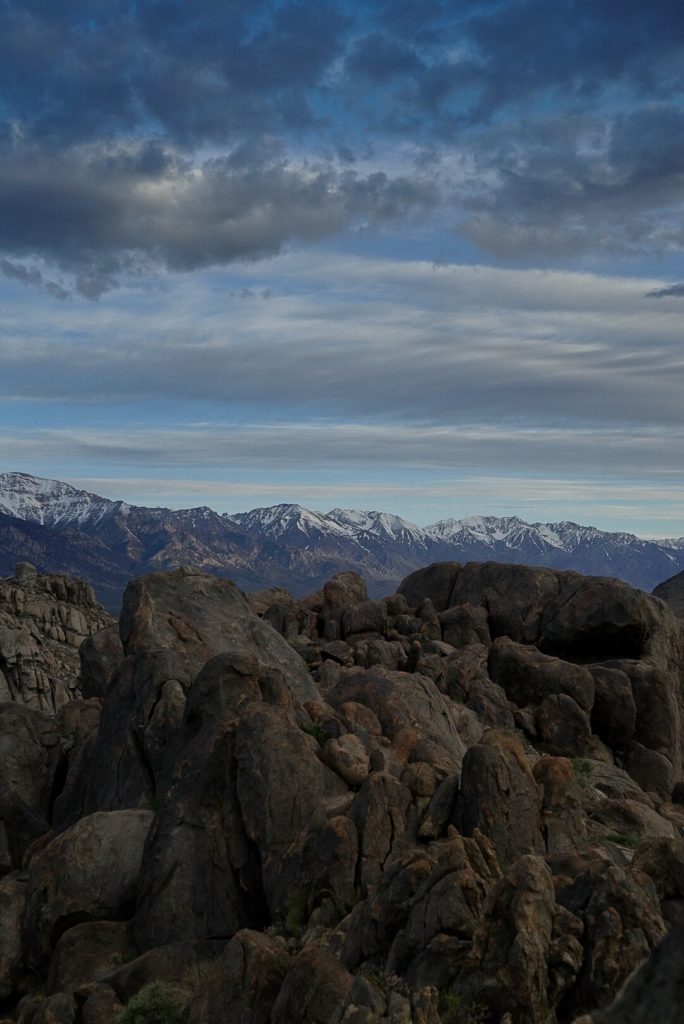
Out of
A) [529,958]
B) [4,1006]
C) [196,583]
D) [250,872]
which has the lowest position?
[4,1006]

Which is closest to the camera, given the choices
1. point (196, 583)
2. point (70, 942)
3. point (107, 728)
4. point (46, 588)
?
point (70, 942)

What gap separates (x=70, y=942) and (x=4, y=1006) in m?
5.10

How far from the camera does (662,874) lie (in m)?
26.5

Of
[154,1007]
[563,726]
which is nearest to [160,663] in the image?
[154,1007]

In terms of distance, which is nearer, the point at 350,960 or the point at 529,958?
the point at 529,958

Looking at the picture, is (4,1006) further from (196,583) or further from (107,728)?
(196,583)

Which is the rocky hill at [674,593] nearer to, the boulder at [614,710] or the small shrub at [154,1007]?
the boulder at [614,710]

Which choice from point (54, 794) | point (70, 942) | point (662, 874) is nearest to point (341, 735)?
point (70, 942)

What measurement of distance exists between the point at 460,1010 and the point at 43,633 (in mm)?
149392

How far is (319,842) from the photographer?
104 feet

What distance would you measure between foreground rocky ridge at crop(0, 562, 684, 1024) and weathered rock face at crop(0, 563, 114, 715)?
42426 mm

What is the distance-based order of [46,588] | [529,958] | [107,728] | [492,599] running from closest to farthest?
[529,958]
[107,728]
[492,599]
[46,588]

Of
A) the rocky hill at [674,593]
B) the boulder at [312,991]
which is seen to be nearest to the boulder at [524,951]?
the boulder at [312,991]

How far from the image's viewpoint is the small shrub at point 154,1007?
2755 cm
